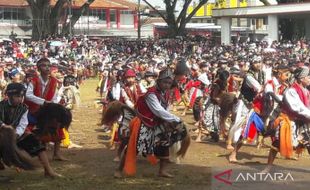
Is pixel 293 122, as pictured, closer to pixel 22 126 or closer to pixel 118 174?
pixel 118 174

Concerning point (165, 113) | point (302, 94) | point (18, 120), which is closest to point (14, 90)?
point (18, 120)

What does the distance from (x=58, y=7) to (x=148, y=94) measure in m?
30.7

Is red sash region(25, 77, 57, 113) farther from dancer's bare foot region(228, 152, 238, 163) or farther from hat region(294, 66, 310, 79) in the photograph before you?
hat region(294, 66, 310, 79)

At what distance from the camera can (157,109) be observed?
699 cm

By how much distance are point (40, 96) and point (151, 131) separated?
206cm

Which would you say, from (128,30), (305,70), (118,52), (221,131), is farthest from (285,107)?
(128,30)

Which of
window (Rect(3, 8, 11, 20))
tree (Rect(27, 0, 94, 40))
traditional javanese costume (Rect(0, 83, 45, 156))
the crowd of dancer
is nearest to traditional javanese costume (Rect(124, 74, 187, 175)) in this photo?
the crowd of dancer

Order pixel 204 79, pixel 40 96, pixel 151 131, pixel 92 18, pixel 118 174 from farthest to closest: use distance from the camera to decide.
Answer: pixel 92 18
pixel 204 79
pixel 40 96
pixel 118 174
pixel 151 131

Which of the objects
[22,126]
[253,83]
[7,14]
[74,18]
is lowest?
[22,126]

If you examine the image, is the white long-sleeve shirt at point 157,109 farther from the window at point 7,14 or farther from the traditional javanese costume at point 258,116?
the window at point 7,14

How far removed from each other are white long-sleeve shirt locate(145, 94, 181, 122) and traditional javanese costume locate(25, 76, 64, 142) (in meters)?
1.80

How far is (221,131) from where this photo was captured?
10.4 m

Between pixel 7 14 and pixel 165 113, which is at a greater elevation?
pixel 7 14

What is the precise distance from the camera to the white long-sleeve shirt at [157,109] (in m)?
6.96
